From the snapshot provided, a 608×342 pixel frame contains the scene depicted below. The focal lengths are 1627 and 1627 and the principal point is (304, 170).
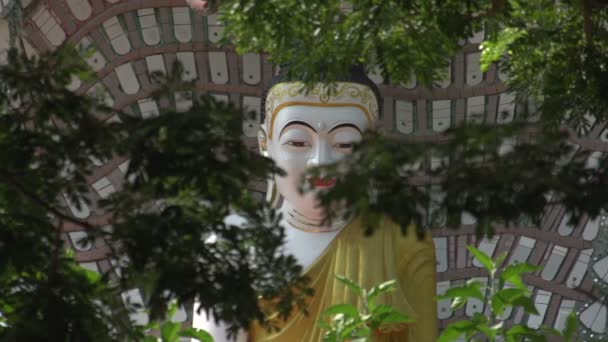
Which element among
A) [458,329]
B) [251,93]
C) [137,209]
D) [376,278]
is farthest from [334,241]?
[137,209]

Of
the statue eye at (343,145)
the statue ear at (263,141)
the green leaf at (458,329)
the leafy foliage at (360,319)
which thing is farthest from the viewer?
the statue ear at (263,141)

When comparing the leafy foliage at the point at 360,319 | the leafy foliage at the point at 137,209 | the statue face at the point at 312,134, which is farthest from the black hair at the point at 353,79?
the leafy foliage at the point at 137,209

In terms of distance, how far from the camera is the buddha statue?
6043 millimetres

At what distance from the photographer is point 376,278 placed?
6.02m

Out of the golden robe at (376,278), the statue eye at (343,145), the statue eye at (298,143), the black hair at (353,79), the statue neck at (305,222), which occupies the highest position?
the black hair at (353,79)

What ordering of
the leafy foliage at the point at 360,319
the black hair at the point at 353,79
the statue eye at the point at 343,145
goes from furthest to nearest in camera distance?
the black hair at the point at 353,79 → the statue eye at the point at 343,145 → the leafy foliage at the point at 360,319

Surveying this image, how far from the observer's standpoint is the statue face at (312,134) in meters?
6.11

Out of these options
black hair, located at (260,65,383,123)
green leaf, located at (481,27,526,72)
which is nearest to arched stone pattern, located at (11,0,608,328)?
black hair, located at (260,65,383,123)

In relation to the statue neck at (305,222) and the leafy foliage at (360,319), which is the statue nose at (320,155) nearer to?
the statue neck at (305,222)

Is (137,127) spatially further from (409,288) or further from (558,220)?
(558,220)

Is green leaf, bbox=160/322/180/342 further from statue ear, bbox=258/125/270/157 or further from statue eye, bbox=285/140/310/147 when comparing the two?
statue ear, bbox=258/125/270/157

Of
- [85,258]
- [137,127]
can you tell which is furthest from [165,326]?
[85,258]

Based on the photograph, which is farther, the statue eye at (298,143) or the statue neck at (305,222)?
the statue neck at (305,222)

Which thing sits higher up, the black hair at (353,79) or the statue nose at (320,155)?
the black hair at (353,79)
